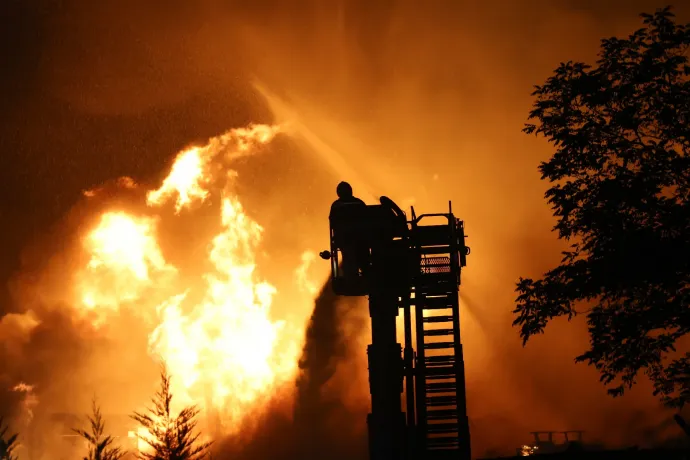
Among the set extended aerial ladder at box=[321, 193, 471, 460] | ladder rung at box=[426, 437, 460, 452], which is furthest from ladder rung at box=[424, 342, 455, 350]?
ladder rung at box=[426, 437, 460, 452]

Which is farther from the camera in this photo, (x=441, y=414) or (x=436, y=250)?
(x=436, y=250)

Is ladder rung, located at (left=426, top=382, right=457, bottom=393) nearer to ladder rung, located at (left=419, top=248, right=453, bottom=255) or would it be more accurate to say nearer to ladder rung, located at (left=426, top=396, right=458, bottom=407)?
ladder rung, located at (left=426, top=396, right=458, bottom=407)

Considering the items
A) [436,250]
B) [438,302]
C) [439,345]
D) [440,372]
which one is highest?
[436,250]

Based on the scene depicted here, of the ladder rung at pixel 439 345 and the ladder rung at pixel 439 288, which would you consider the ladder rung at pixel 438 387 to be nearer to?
the ladder rung at pixel 439 345

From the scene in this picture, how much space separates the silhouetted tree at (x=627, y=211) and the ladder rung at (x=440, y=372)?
7.20 feet

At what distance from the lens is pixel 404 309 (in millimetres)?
22359

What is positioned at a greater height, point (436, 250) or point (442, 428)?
point (436, 250)

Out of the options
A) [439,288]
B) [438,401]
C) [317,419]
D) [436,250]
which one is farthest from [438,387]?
[317,419]

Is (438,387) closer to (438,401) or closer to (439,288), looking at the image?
(438,401)

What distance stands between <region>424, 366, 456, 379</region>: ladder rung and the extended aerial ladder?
0.03 metres

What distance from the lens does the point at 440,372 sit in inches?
891

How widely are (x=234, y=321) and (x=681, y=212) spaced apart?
159 feet

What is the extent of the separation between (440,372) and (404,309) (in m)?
1.93

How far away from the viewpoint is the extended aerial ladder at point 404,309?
1962cm
